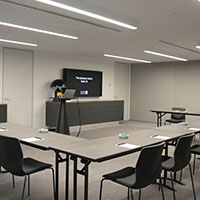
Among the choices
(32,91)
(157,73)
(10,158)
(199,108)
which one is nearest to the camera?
(10,158)

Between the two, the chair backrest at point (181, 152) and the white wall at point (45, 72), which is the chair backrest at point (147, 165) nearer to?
the chair backrest at point (181, 152)

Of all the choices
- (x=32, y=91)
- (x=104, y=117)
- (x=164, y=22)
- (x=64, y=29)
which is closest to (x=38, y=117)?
(x=32, y=91)

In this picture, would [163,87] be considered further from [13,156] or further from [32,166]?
[13,156]

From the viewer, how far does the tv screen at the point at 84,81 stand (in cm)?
898

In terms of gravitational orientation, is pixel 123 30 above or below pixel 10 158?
above

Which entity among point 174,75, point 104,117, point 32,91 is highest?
point 174,75

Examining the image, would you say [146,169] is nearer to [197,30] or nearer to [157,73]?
[197,30]

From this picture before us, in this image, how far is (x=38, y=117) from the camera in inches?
327

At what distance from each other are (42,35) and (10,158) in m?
3.60

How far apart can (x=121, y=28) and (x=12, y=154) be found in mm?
3222

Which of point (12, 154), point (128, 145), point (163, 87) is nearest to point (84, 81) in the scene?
point (163, 87)

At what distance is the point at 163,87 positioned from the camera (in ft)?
36.3

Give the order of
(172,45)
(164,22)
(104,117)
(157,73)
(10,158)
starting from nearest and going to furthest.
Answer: (10,158) → (164,22) → (172,45) → (104,117) → (157,73)

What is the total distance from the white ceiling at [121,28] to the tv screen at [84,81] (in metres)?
1.99
